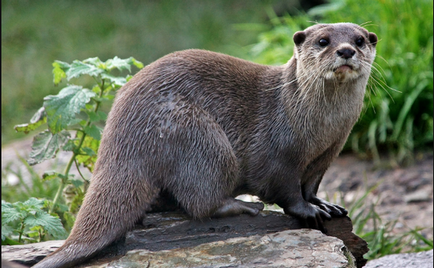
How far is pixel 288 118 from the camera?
299 centimetres

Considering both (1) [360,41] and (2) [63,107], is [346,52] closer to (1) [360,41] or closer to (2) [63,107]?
(1) [360,41]

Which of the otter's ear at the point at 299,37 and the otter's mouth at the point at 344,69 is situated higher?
the otter's ear at the point at 299,37

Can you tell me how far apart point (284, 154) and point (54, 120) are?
1.30m

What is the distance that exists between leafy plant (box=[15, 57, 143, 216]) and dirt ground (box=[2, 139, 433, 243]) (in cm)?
190

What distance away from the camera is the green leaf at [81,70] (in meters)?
3.11

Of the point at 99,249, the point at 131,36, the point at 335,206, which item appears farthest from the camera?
the point at 131,36

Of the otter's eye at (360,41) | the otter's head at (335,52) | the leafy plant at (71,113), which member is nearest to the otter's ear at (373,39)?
the otter's head at (335,52)

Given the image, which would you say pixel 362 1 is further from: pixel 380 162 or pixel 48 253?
pixel 48 253

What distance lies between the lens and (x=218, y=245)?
2.74 meters

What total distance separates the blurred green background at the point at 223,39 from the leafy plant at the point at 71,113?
2770 millimetres

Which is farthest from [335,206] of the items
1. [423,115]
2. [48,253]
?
[423,115]

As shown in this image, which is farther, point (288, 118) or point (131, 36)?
point (131, 36)

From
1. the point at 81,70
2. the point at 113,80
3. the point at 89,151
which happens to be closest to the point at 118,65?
the point at 113,80

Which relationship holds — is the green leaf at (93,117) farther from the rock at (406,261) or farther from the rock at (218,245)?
the rock at (406,261)
